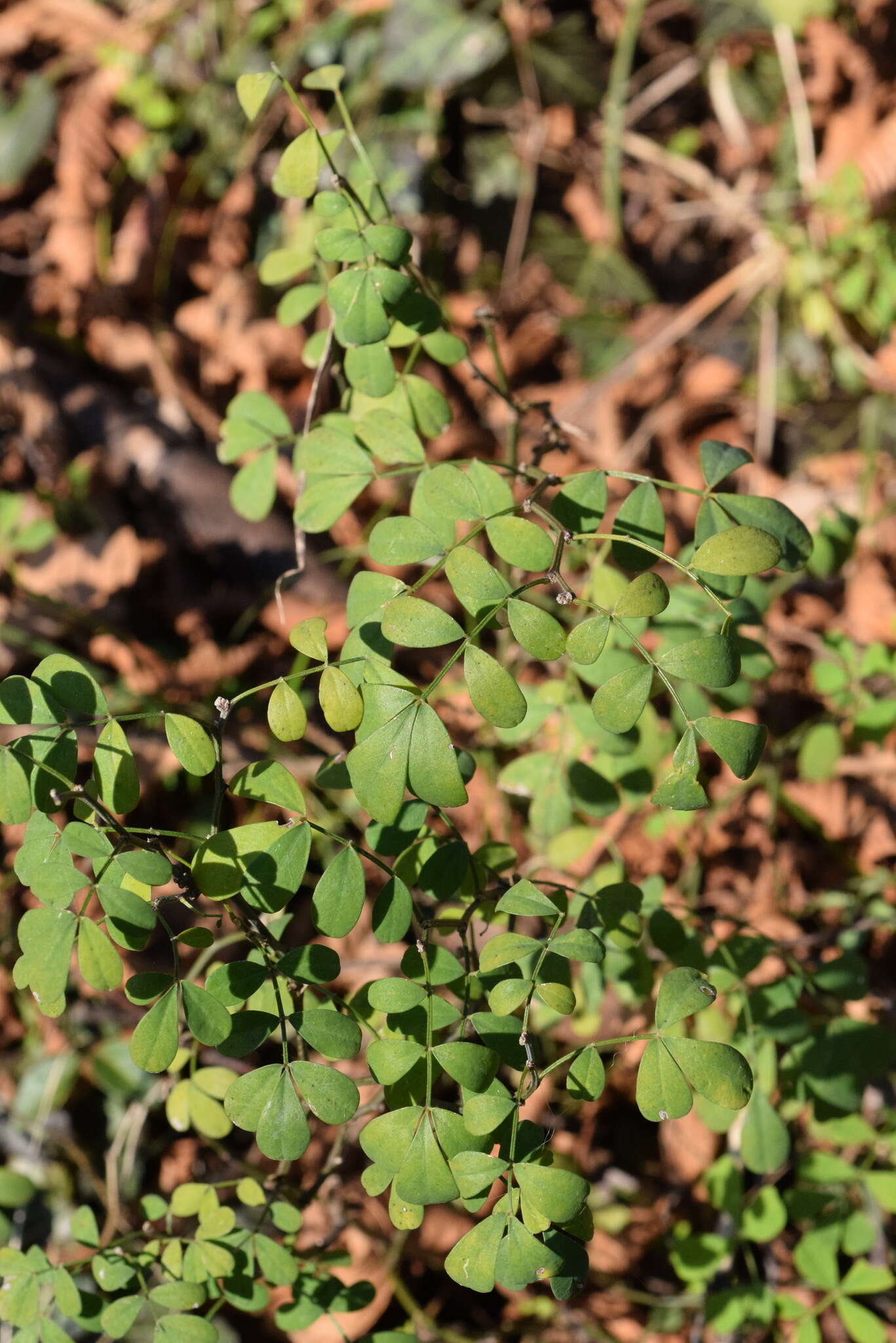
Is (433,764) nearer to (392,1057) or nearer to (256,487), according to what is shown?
(392,1057)

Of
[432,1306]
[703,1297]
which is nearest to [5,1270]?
[432,1306]

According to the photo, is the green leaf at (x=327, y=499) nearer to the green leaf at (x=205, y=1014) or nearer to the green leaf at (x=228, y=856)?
the green leaf at (x=228, y=856)

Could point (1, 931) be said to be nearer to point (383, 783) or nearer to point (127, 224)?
point (383, 783)

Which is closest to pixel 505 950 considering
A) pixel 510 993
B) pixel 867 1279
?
pixel 510 993

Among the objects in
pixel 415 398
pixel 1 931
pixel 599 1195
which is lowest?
pixel 599 1195

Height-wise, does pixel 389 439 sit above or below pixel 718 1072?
above

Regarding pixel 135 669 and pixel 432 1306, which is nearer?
pixel 432 1306

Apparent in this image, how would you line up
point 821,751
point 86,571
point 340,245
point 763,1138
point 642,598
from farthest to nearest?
point 86,571, point 821,751, point 763,1138, point 340,245, point 642,598
